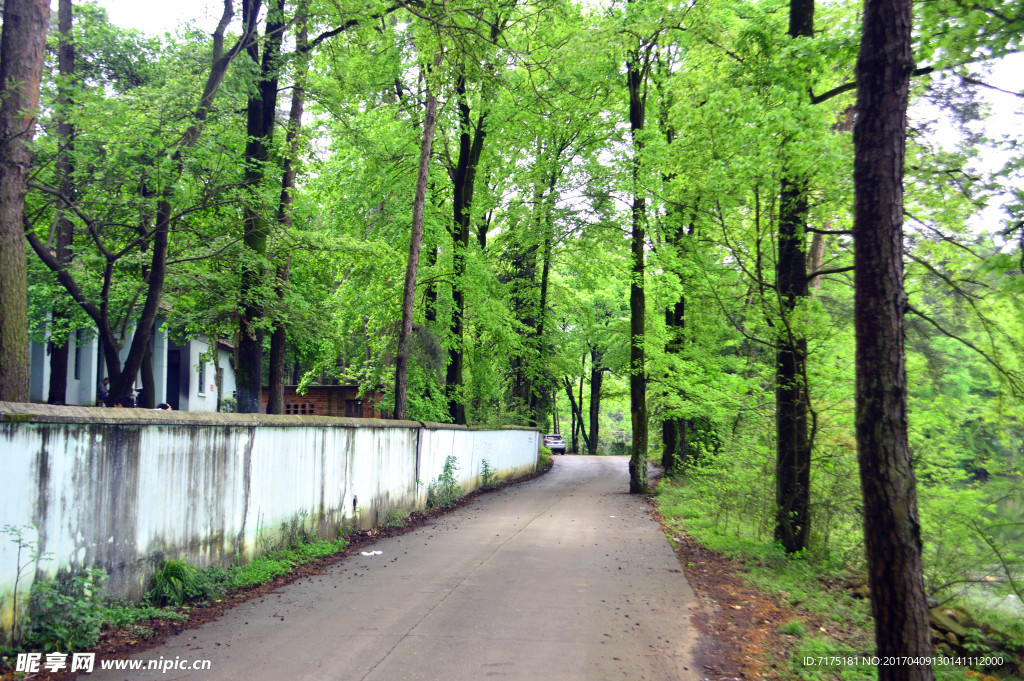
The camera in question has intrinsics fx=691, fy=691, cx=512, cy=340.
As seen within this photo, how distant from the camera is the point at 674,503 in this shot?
1753cm

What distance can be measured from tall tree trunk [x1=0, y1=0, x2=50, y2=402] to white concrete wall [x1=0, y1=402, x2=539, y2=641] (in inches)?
97.8

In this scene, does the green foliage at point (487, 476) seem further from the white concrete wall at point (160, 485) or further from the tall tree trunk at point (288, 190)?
the white concrete wall at point (160, 485)

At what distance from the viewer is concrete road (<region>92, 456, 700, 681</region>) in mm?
5172

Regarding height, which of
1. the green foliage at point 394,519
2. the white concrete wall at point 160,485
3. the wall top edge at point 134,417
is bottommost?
the green foliage at point 394,519

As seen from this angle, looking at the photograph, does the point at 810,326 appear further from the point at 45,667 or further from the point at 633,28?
the point at 633,28

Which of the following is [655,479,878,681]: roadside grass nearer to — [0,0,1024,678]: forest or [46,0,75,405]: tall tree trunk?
[0,0,1024,678]: forest

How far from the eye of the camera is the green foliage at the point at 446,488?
16.4m

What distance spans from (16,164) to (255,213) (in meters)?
4.61

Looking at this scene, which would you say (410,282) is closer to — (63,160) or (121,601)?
(63,160)

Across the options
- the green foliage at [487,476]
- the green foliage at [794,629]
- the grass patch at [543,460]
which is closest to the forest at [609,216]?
the green foliage at [794,629]

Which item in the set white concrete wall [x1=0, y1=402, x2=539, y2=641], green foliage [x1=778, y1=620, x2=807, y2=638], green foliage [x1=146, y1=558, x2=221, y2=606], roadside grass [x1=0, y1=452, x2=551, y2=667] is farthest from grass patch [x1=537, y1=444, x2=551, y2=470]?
green foliage [x1=778, y1=620, x2=807, y2=638]

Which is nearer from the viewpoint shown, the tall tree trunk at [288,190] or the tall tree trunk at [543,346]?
the tall tree trunk at [288,190]

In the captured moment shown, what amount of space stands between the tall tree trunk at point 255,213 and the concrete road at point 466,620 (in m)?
5.50

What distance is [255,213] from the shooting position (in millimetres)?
12562
